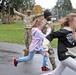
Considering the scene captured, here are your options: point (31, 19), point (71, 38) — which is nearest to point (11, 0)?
point (31, 19)

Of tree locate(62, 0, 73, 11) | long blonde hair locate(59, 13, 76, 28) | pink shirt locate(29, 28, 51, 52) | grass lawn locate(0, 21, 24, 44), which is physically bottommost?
tree locate(62, 0, 73, 11)

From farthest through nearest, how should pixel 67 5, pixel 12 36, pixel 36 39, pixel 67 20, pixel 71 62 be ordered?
pixel 67 5, pixel 12 36, pixel 36 39, pixel 67 20, pixel 71 62

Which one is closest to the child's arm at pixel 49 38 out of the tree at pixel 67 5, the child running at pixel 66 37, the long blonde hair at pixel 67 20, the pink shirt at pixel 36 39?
the child running at pixel 66 37

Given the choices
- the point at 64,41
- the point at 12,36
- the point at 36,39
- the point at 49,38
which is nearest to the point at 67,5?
the point at 12,36

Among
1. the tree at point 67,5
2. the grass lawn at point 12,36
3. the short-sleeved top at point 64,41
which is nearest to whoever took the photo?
the short-sleeved top at point 64,41

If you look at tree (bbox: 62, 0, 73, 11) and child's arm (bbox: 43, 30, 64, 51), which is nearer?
child's arm (bbox: 43, 30, 64, 51)

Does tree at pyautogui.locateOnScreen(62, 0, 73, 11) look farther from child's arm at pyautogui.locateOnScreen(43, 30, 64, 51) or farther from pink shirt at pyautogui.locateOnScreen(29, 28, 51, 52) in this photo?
child's arm at pyautogui.locateOnScreen(43, 30, 64, 51)

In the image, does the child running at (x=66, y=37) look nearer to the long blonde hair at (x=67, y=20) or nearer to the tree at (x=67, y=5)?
the long blonde hair at (x=67, y=20)

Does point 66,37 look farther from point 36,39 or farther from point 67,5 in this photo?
point 67,5

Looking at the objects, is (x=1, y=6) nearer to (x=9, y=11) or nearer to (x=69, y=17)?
(x=9, y=11)

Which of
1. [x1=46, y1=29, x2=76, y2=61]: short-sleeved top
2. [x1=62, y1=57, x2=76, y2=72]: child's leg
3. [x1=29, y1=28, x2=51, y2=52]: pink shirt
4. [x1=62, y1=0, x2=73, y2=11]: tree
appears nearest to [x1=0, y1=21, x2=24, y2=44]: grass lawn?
[x1=29, y1=28, x2=51, y2=52]: pink shirt

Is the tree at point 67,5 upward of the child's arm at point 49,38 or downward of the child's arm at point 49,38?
downward

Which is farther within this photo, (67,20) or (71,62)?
(67,20)

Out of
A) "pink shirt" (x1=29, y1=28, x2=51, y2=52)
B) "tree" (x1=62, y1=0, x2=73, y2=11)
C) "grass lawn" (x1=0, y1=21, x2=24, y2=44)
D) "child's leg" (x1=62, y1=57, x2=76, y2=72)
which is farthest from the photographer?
"tree" (x1=62, y1=0, x2=73, y2=11)
